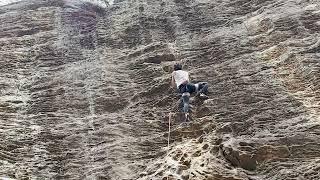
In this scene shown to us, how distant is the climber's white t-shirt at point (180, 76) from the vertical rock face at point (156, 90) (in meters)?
0.47

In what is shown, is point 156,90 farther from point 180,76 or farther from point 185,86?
point 185,86

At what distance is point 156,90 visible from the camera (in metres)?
13.1

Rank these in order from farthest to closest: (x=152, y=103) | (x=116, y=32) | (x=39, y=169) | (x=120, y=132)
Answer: (x=116, y=32) < (x=152, y=103) < (x=120, y=132) < (x=39, y=169)

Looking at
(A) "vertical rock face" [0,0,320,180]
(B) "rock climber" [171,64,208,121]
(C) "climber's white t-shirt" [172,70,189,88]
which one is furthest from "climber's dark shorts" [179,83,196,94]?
(A) "vertical rock face" [0,0,320,180]

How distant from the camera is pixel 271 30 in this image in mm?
14070

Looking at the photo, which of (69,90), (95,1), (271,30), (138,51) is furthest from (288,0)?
(95,1)

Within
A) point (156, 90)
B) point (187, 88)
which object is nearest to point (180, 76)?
point (187, 88)

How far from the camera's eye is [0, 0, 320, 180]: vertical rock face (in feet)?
32.0

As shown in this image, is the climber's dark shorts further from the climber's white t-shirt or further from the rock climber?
the climber's white t-shirt

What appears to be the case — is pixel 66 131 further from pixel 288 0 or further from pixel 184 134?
pixel 288 0

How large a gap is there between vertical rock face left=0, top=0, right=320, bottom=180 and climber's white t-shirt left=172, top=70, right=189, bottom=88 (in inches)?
18.6

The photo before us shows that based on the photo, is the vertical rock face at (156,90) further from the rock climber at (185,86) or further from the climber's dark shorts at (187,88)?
the climber's dark shorts at (187,88)

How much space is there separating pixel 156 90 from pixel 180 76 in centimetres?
78

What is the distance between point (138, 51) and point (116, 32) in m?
1.85
